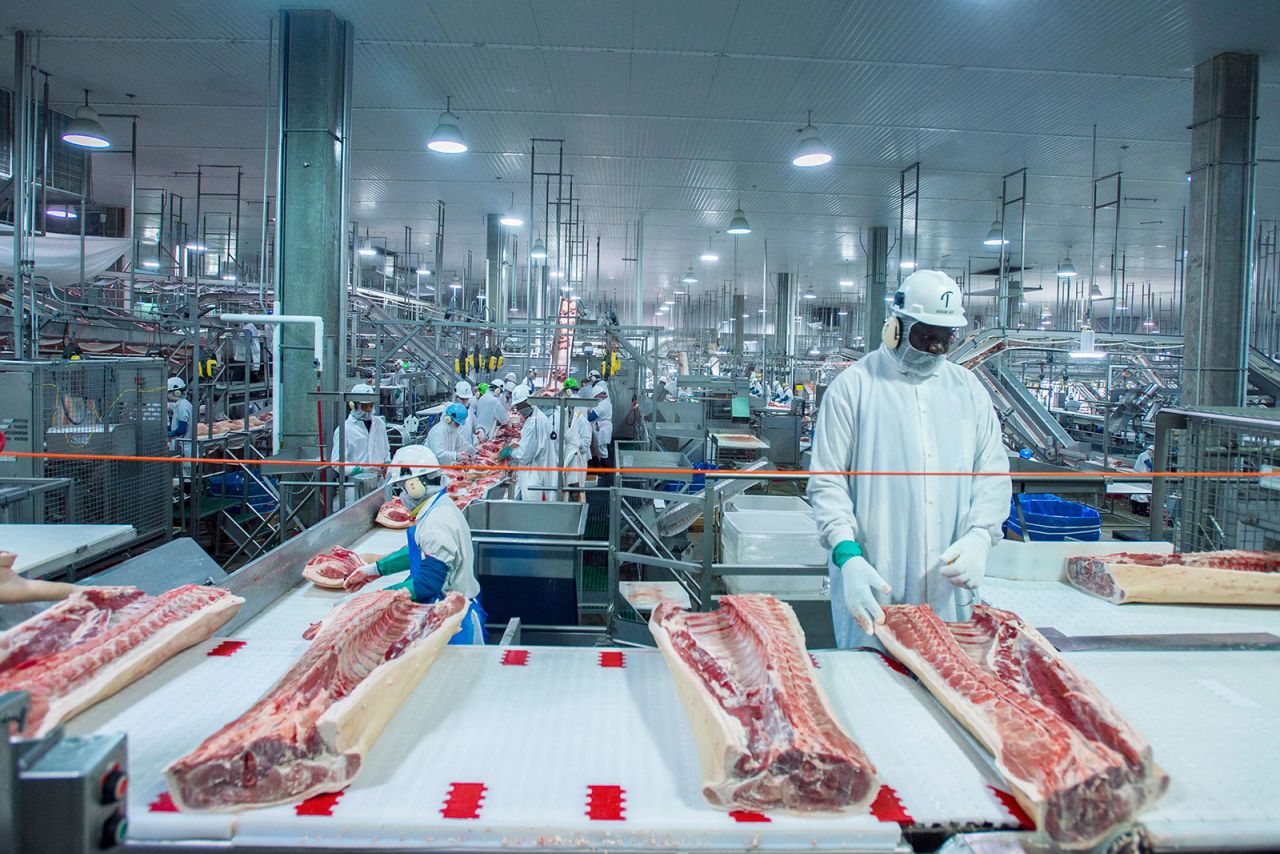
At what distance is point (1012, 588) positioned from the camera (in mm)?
3365

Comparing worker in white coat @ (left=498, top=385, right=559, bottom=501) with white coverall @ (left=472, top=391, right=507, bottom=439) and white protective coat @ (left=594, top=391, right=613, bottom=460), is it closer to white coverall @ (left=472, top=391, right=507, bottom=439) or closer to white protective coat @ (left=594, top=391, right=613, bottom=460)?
white coverall @ (left=472, top=391, right=507, bottom=439)

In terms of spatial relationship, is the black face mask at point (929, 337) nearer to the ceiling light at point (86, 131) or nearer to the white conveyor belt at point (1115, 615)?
the white conveyor belt at point (1115, 615)

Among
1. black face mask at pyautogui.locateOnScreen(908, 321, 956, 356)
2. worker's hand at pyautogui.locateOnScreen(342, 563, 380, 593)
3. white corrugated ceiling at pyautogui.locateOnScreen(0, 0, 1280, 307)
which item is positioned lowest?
A: worker's hand at pyautogui.locateOnScreen(342, 563, 380, 593)

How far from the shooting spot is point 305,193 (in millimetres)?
7574

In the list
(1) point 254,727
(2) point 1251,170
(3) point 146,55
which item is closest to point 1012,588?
(1) point 254,727

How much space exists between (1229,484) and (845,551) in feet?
11.6

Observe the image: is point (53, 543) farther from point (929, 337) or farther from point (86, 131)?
point (86, 131)

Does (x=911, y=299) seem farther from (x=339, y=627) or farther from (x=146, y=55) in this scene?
(x=146, y=55)

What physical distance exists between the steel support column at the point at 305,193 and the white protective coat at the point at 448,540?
4353 millimetres

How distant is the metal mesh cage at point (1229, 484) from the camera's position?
4.08 m

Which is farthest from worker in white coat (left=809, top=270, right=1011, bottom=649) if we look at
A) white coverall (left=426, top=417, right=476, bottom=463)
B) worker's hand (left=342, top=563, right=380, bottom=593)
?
white coverall (left=426, top=417, right=476, bottom=463)

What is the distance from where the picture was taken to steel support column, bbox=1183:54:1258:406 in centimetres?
820

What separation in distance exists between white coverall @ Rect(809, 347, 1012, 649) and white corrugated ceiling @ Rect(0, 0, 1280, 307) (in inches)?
230

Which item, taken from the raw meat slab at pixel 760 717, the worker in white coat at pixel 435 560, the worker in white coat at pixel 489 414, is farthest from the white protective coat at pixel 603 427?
the raw meat slab at pixel 760 717
